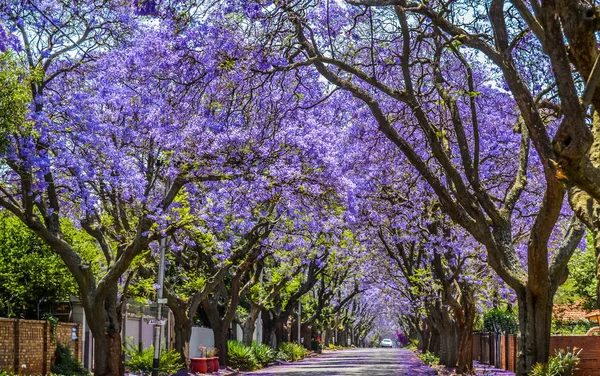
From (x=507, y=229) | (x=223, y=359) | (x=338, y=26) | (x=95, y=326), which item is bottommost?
(x=223, y=359)

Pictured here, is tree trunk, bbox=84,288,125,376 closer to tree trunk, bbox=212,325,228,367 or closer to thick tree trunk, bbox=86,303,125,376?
thick tree trunk, bbox=86,303,125,376

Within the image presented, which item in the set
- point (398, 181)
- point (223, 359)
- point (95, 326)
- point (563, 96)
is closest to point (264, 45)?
point (563, 96)

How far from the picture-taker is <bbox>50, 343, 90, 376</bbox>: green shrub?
2159 centimetres

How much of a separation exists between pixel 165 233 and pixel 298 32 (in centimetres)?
683

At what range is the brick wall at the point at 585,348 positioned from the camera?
1717 centimetres

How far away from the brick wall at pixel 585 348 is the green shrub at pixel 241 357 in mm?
17328

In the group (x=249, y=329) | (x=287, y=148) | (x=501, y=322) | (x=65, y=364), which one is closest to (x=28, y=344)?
(x=65, y=364)

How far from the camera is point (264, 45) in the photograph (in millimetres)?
11922

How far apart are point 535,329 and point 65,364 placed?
1393cm

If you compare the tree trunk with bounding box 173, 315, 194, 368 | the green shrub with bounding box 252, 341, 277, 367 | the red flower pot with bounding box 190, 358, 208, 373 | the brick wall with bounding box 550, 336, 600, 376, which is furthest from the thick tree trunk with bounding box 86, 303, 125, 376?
the green shrub with bounding box 252, 341, 277, 367

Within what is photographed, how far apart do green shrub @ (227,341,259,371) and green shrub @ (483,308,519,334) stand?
10.7m

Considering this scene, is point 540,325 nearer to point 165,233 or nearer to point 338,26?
point 338,26

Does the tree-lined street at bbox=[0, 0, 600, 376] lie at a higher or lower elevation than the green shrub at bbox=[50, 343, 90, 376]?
higher

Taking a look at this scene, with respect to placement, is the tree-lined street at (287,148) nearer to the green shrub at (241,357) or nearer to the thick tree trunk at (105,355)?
the thick tree trunk at (105,355)
